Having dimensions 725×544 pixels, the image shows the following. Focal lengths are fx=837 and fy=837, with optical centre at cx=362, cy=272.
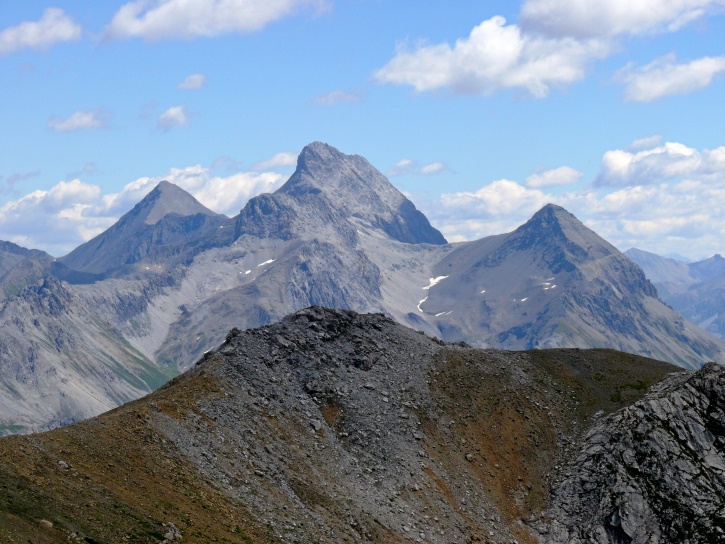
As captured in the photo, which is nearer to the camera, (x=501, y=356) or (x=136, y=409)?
(x=136, y=409)

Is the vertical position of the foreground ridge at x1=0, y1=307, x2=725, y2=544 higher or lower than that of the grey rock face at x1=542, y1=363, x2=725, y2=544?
higher

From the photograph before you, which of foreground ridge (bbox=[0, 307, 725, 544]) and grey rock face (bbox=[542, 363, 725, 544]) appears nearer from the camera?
foreground ridge (bbox=[0, 307, 725, 544])

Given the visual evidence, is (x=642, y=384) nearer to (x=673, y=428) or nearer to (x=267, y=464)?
(x=673, y=428)

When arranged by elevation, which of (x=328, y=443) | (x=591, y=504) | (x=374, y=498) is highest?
(x=328, y=443)

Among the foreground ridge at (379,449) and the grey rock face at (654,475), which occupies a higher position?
the foreground ridge at (379,449)

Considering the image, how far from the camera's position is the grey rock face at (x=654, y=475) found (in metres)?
103

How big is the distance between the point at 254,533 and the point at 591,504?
48286 mm

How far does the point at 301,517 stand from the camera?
297 feet

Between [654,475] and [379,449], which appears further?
[379,449]

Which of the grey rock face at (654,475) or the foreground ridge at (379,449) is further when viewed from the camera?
the grey rock face at (654,475)

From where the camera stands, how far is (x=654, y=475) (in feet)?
354

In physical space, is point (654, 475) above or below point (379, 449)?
below

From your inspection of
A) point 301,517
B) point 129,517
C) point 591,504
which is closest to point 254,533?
Result: point 301,517

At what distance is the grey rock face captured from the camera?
103 meters
